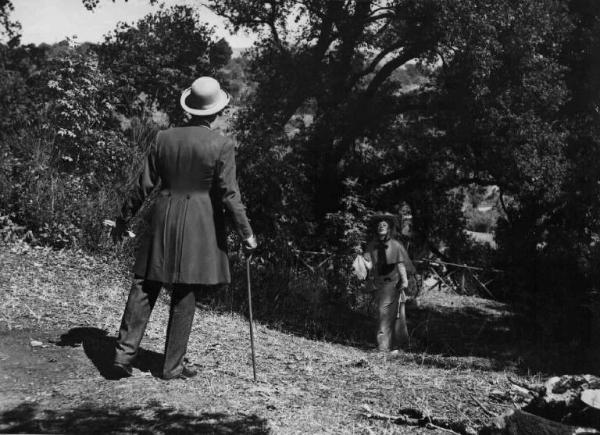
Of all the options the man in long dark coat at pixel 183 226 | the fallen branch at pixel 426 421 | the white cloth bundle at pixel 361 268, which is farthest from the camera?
the white cloth bundle at pixel 361 268

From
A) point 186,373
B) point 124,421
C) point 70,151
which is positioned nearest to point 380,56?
point 70,151

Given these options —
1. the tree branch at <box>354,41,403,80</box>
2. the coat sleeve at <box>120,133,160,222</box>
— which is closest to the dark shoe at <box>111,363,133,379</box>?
the coat sleeve at <box>120,133,160,222</box>

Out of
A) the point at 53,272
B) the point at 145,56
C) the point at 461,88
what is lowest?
the point at 53,272

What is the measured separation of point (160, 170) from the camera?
4.63 meters

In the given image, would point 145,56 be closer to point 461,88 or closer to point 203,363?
point 461,88

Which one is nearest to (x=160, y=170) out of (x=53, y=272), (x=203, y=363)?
(x=203, y=363)

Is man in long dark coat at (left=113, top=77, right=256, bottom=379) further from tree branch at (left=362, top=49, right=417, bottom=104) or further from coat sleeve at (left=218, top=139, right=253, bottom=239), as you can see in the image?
tree branch at (left=362, top=49, right=417, bottom=104)

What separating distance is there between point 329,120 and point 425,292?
4.72 meters

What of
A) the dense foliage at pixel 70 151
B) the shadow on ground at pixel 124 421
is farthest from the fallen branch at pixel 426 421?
the dense foliage at pixel 70 151

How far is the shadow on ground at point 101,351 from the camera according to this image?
15.8 feet

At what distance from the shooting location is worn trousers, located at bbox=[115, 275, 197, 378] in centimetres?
448

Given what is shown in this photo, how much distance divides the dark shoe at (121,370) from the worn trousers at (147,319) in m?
0.03

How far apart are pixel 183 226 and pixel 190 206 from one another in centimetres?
14

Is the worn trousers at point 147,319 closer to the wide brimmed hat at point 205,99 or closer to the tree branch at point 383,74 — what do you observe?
the wide brimmed hat at point 205,99
